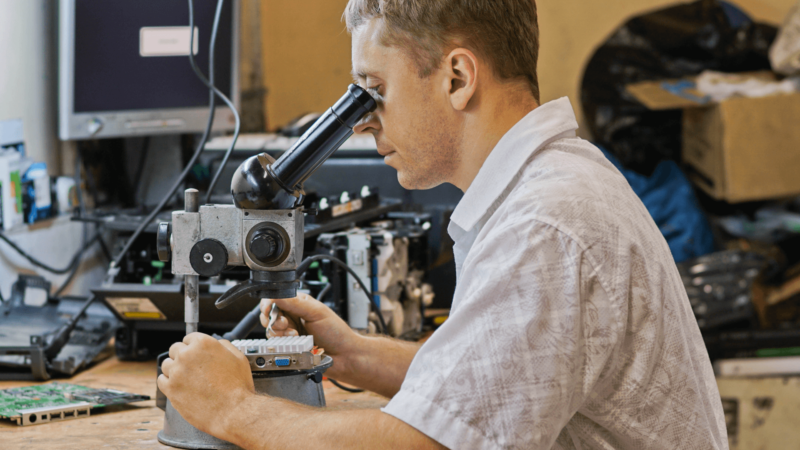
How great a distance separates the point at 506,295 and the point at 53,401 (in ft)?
2.77

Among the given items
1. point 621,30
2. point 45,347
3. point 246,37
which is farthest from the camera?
point 246,37

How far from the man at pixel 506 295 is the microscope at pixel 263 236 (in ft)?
0.18

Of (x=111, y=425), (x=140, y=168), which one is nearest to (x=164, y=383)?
(x=111, y=425)

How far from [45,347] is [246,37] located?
2019 millimetres

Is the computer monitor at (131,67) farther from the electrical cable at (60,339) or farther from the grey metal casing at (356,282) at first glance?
the grey metal casing at (356,282)

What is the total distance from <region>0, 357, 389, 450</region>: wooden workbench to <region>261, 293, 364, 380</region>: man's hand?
0.08 metres

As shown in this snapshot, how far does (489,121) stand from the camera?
1.01 m

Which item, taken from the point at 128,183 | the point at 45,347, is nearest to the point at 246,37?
the point at 128,183

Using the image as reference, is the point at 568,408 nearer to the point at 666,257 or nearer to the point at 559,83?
the point at 666,257

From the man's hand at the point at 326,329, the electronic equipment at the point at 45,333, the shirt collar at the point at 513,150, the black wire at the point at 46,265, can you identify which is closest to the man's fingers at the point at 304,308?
the man's hand at the point at 326,329

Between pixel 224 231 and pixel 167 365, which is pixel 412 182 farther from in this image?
pixel 167 365

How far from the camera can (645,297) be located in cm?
84

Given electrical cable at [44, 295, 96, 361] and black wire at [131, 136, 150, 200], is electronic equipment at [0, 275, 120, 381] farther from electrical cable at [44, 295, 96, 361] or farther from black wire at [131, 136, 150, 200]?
black wire at [131, 136, 150, 200]

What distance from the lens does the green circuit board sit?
1.19 meters
